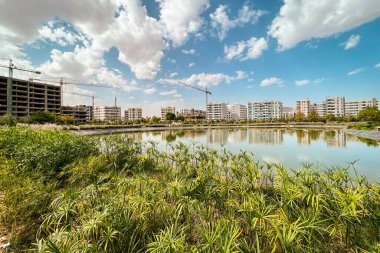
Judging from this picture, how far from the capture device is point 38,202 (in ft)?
10.7

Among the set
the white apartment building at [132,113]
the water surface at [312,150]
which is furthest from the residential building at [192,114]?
the water surface at [312,150]

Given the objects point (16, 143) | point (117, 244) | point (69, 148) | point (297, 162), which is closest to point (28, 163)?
point (69, 148)

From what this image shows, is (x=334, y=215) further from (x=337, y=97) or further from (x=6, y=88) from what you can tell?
(x=337, y=97)

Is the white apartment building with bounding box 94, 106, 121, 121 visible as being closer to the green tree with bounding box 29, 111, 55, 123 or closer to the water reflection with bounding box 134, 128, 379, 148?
the green tree with bounding box 29, 111, 55, 123

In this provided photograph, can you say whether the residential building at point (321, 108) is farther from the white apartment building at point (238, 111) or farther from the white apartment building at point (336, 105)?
the white apartment building at point (238, 111)

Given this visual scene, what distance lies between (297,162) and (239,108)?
118 m

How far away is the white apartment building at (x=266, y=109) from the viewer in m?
101

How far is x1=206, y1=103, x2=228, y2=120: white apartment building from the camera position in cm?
10869

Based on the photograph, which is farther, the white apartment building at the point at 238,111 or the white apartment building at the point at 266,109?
the white apartment building at the point at 238,111

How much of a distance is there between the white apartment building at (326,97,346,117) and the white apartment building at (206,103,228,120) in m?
55.4

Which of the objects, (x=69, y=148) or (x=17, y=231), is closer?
(x=17, y=231)

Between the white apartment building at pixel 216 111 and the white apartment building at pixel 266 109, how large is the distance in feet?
53.7

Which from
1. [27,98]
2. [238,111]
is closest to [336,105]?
[238,111]

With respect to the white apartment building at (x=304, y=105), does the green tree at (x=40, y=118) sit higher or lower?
lower
